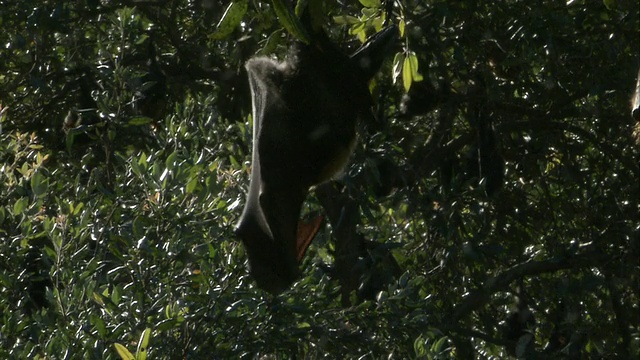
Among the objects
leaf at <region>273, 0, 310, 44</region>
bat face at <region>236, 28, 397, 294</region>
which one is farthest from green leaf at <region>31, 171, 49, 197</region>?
leaf at <region>273, 0, 310, 44</region>

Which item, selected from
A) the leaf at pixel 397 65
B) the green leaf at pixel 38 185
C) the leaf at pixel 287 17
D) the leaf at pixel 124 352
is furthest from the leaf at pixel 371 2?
the green leaf at pixel 38 185

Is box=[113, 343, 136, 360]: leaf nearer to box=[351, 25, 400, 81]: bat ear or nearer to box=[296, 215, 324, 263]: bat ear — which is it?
box=[296, 215, 324, 263]: bat ear

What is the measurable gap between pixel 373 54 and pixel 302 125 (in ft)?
1.10

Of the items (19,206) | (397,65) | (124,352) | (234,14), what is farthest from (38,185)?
(234,14)

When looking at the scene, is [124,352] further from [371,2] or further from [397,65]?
[397,65]

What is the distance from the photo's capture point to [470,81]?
514cm

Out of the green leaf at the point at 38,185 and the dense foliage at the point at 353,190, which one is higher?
the green leaf at the point at 38,185

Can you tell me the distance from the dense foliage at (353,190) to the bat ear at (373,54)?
0.09 metres

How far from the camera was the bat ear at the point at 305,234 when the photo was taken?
354 centimetres

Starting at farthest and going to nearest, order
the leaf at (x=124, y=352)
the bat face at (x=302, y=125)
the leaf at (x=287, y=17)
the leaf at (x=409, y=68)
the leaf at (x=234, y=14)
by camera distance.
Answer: the bat face at (x=302, y=125) < the leaf at (x=409, y=68) < the leaf at (x=124, y=352) < the leaf at (x=234, y=14) < the leaf at (x=287, y=17)

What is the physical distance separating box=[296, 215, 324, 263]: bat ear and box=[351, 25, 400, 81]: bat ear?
0.52 metres

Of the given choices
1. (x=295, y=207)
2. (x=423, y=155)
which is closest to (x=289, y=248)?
(x=295, y=207)

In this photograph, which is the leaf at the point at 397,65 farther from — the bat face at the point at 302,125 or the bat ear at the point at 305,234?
the bat ear at the point at 305,234

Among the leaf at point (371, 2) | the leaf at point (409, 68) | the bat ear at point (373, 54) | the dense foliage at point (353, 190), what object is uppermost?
the leaf at point (371, 2)
